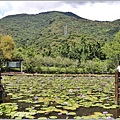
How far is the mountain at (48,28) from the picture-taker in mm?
59009

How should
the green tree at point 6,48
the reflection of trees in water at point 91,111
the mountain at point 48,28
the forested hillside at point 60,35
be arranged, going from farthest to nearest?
1. the mountain at point 48,28
2. the forested hillside at point 60,35
3. the green tree at point 6,48
4. the reflection of trees in water at point 91,111

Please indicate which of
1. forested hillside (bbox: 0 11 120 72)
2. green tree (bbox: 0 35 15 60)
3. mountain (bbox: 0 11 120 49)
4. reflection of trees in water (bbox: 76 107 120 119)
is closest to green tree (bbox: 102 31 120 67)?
forested hillside (bbox: 0 11 120 72)

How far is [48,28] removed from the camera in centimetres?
7062

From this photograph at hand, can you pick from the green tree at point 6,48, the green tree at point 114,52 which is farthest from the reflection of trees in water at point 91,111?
the green tree at point 114,52

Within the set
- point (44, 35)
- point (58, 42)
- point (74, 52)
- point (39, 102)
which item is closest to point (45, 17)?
point (44, 35)

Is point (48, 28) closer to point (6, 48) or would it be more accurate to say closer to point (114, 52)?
point (114, 52)

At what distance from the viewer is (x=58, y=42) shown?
54.4m

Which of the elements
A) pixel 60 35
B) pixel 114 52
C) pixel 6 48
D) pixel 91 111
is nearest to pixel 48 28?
pixel 60 35

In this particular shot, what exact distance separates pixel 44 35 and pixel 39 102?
180 ft

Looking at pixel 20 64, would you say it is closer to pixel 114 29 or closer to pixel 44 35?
pixel 44 35

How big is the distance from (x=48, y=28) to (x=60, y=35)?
8815mm

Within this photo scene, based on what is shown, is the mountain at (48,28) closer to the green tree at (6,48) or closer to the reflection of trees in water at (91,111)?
the green tree at (6,48)

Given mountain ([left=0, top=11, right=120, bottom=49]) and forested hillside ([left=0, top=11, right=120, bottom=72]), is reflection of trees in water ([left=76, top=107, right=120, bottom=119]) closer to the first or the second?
forested hillside ([left=0, top=11, right=120, bottom=72])

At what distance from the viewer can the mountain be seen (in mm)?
59009
